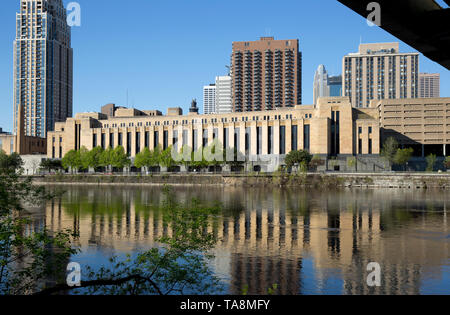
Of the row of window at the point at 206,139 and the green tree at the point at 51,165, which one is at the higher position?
the row of window at the point at 206,139

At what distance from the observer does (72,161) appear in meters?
150

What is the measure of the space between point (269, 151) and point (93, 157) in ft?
201

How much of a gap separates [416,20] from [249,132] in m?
135

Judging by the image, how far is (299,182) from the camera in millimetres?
111312

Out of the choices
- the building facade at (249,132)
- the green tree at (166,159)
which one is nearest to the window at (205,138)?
the building facade at (249,132)

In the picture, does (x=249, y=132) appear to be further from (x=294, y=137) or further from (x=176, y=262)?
(x=176, y=262)

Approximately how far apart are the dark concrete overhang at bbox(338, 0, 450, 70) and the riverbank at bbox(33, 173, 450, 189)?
99703mm

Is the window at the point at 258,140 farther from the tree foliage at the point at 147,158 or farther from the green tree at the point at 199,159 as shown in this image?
the tree foliage at the point at 147,158

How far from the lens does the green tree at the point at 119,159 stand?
A: 5699 inches

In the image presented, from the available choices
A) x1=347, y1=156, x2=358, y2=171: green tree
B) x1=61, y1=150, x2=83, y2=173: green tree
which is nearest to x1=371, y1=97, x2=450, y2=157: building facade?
x1=347, y1=156, x2=358, y2=171: green tree

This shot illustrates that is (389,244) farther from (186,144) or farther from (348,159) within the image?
(186,144)

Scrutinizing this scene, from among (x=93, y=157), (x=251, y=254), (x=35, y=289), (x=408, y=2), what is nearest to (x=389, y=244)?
(x=251, y=254)

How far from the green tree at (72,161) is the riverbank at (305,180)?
24876 mm

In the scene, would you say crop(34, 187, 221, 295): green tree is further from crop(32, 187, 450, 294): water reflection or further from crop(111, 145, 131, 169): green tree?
crop(111, 145, 131, 169): green tree
